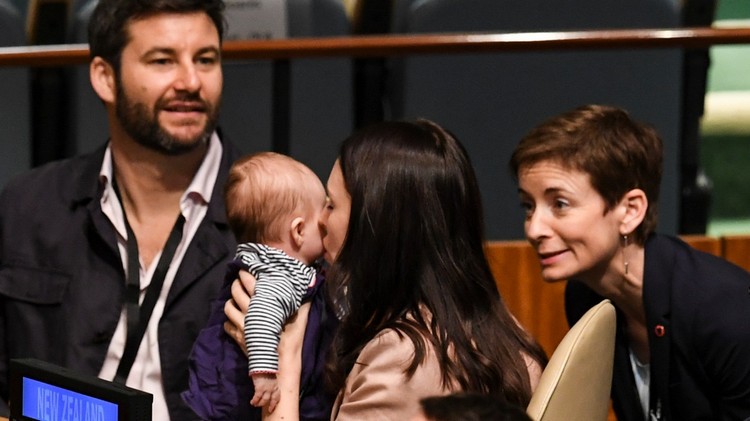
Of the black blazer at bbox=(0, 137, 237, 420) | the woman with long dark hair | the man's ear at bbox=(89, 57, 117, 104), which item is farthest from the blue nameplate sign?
the man's ear at bbox=(89, 57, 117, 104)

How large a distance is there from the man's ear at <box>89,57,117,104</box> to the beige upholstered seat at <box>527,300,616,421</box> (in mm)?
1222

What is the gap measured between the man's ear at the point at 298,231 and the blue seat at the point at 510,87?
1.12m

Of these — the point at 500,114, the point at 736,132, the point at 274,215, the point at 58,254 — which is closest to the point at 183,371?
the point at 58,254

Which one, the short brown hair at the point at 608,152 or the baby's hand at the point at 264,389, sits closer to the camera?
the baby's hand at the point at 264,389

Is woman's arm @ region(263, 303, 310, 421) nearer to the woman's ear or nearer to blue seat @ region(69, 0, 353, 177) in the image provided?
the woman's ear

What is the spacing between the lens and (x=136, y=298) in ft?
7.93

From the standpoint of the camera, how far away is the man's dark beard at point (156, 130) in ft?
8.11

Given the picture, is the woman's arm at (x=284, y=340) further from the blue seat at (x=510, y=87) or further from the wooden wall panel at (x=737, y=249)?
the wooden wall panel at (x=737, y=249)

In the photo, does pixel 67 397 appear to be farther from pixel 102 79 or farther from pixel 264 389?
pixel 102 79

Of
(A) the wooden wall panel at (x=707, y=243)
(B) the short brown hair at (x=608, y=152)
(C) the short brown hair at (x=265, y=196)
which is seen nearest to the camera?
(C) the short brown hair at (x=265, y=196)

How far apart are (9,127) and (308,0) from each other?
781 millimetres

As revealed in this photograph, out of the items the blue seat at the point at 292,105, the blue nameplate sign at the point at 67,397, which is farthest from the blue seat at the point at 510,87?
the blue nameplate sign at the point at 67,397

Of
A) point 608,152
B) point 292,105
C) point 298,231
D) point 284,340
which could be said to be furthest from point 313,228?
point 292,105

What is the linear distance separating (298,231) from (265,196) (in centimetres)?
8
